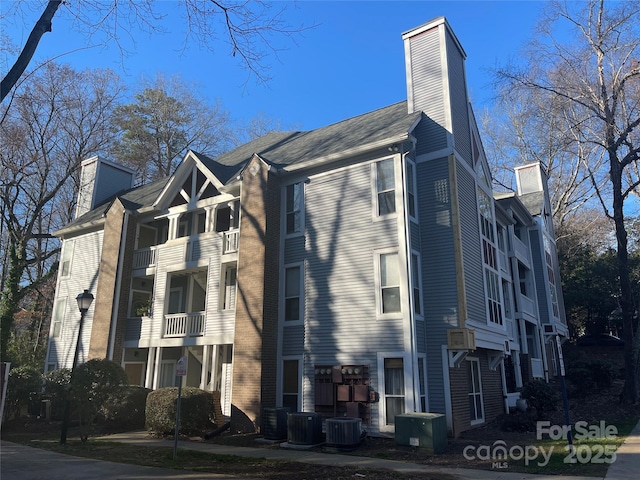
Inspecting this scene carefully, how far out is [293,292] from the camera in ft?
53.5

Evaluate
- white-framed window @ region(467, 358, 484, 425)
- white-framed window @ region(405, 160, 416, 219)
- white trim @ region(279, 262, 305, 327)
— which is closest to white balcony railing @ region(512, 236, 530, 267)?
white-framed window @ region(467, 358, 484, 425)

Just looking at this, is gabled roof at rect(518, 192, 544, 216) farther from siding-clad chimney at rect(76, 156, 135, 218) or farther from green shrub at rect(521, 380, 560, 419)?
siding-clad chimney at rect(76, 156, 135, 218)

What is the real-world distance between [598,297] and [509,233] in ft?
58.0

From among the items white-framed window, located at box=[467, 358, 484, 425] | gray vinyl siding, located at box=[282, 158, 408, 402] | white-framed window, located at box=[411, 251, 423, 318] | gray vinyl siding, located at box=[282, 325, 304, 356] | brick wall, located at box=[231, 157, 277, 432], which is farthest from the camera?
gray vinyl siding, located at box=[282, 325, 304, 356]

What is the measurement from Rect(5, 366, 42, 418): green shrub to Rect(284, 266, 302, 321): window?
10611 mm

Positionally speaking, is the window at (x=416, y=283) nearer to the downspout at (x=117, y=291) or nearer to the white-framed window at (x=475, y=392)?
the white-framed window at (x=475, y=392)

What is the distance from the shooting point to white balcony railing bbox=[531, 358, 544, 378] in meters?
22.8

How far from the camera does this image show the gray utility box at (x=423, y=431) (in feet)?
37.1

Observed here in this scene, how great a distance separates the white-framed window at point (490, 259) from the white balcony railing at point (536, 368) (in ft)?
21.2

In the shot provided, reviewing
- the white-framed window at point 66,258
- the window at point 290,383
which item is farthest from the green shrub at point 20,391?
the window at point 290,383

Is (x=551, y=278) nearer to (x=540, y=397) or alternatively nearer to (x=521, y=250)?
(x=521, y=250)

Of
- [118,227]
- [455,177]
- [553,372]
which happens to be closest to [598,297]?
[553,372]

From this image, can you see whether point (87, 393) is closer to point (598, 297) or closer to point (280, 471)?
point (280, 471)

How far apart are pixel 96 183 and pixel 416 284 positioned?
2070 cm
